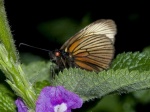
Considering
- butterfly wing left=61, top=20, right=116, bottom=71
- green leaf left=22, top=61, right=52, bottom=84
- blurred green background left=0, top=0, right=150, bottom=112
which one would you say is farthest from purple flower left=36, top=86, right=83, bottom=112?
blurred green background left=0, top=0, right=150, bottom=112

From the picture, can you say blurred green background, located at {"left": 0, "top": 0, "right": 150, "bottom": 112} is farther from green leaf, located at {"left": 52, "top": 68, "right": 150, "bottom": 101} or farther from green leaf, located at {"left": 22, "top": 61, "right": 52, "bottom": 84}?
green leaf, located at {"left": 52, "top": 68, "right": 150, "bottom": 101}

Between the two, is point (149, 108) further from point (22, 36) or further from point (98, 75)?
point (22, 36)

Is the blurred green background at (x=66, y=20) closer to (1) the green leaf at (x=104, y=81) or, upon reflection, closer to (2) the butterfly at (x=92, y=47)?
(2) the butterfly at (x=92, y=47)

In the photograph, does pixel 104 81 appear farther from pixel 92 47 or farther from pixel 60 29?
pixel 60 29

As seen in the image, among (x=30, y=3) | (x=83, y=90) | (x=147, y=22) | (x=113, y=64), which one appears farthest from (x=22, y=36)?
(x=83, y=90)

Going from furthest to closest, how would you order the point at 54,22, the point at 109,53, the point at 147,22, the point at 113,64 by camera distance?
the point at 54,22, the point at 147,22, the point at 109,53, the point at 113,64

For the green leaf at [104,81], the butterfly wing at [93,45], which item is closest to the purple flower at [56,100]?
Result: the green leaf at [104,81]
